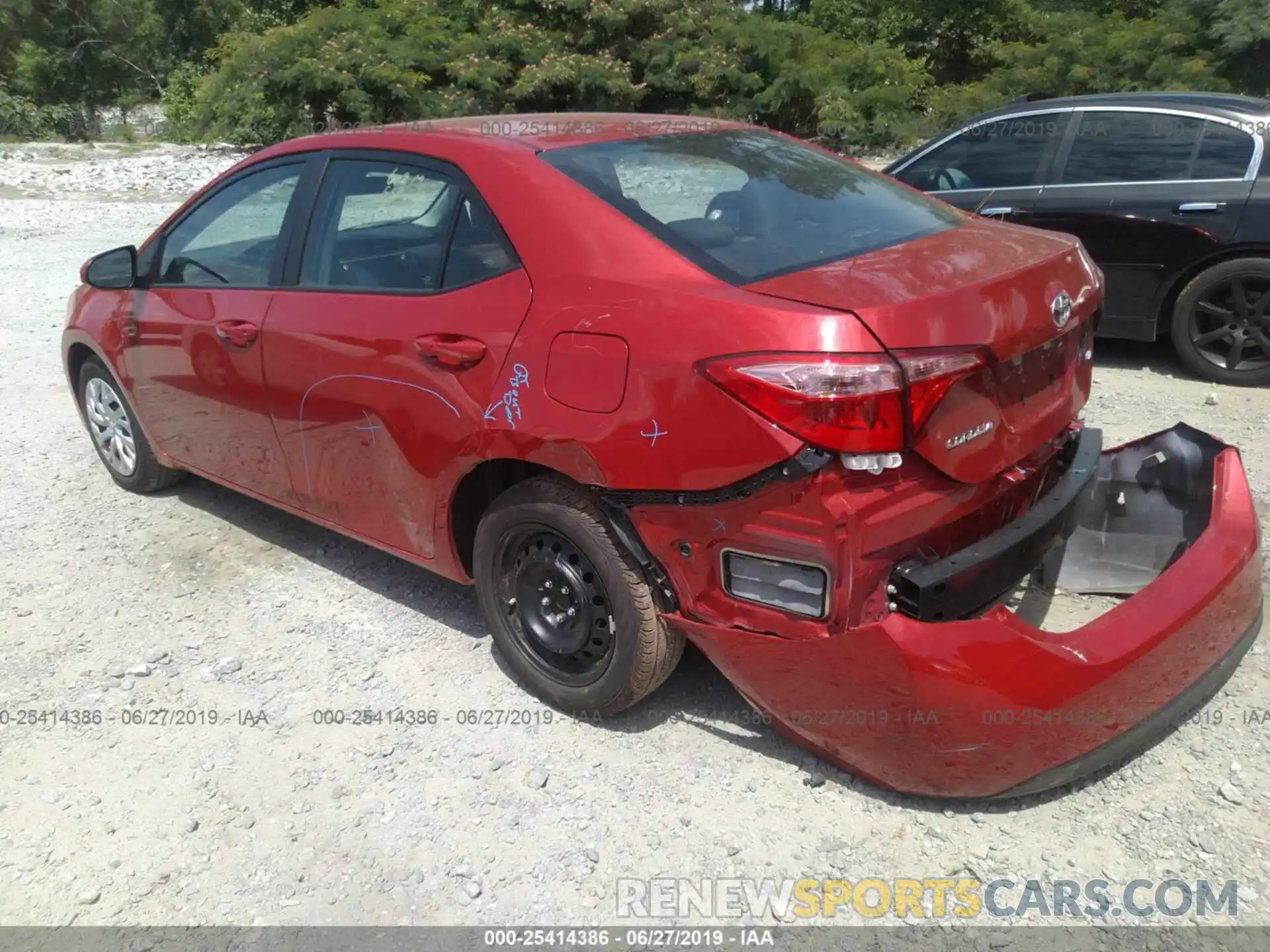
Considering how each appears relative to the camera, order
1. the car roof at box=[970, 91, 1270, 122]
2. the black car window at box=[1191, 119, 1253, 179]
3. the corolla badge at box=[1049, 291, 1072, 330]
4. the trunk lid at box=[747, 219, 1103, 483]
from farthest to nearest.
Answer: the car roof at box=[970, 91, 1270, 122] < the black car window at box=[1191, 119, 1253, 179] < the corolla badge at box=[1049, 291, 1072, 330] < the trunk lid at box=[747, 219, 1103, 483]

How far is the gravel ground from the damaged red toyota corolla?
0.20m

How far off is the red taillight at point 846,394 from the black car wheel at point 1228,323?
4391mm

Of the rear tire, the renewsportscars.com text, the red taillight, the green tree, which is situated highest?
the green tree

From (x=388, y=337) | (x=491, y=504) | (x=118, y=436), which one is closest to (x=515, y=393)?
(x=491, y=504)

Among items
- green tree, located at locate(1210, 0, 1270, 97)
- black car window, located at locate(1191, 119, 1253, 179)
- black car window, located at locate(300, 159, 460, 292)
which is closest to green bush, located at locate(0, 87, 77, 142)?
green tree, located at locate(1210, 0, 1270, 97)

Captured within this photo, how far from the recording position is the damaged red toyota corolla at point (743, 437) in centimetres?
254

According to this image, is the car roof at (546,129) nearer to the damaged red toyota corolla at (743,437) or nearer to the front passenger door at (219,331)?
the damaged red toyota corolla at (743,437)

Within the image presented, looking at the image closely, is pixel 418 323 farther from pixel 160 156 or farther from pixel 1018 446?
pixel 160 156

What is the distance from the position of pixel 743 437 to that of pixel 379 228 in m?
1.93

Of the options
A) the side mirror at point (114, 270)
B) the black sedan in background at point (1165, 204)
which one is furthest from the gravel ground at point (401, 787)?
the black sedan in background at point (1165, 204)

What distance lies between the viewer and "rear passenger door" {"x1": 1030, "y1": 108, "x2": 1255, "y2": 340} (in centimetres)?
598

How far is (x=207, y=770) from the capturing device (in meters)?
3.25

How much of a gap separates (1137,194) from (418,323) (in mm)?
4817

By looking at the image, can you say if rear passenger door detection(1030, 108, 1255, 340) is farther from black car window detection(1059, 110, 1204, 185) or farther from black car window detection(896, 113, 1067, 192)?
Answer: black car window detection(896, 113, 1067, 192)
